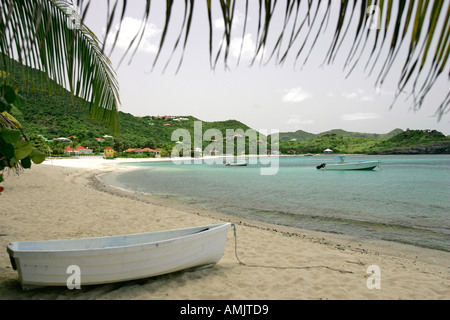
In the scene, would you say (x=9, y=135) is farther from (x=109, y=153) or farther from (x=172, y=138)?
(x=172, y=138)

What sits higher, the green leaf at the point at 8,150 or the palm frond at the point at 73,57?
the palm frond at the point at 73,57

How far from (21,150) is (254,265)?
13.5 ft

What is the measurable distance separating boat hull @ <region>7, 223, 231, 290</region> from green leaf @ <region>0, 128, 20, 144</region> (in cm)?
131

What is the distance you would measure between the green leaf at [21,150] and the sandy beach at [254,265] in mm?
1793

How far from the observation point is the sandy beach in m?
4.13

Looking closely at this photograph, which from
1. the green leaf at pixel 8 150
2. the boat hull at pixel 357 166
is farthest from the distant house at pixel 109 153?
the green leaf at pixel 8 150

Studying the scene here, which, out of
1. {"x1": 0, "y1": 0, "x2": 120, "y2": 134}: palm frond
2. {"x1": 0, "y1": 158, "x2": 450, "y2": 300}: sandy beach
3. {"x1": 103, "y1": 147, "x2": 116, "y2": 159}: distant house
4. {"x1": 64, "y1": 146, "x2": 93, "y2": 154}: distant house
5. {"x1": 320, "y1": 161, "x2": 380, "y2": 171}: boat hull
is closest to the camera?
{"x1": 0, "y1": 0, "x2": 120, "y2": 134}: palm frond

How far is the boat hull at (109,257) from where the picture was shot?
139 inches

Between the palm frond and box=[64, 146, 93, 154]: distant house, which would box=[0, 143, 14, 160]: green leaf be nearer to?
the palm frond

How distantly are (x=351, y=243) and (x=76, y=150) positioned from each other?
207ft

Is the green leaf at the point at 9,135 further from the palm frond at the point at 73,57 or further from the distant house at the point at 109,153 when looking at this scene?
the distant house at the point at 109,153

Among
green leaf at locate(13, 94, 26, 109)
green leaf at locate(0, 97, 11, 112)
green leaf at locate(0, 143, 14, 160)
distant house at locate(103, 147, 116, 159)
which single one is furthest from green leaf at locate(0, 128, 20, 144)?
distant house at locate(103, 147, 116, 159)

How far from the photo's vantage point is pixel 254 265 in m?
5.47
